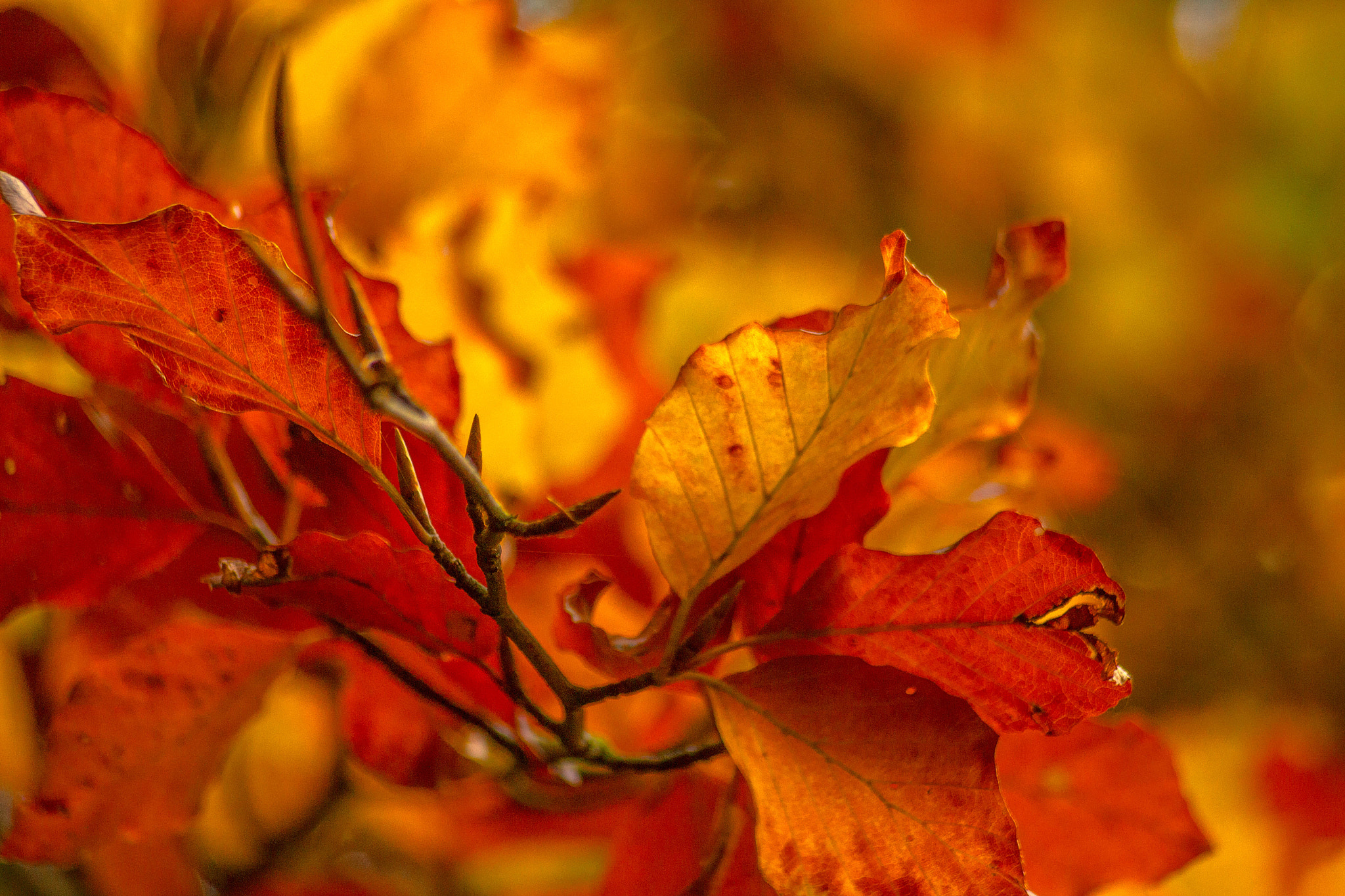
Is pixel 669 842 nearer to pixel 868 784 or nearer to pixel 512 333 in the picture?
pixel 868 784

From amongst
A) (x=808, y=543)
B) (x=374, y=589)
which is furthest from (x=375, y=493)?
(x=808, y=543)

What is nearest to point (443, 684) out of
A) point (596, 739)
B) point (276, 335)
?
point (596, 739)

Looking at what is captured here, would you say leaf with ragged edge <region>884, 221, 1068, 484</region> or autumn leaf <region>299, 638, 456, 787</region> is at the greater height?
leaf with ragged edge <region>884, 221, 1068, 484</region>

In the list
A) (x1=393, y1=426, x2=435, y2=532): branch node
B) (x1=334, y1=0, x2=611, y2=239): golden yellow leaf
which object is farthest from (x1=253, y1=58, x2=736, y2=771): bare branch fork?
(x1=334, y1=0, x2=611, y2=239): golden yellow leaf

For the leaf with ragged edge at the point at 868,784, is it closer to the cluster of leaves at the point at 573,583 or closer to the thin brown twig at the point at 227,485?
the cluster of leaves at the point at 573,583

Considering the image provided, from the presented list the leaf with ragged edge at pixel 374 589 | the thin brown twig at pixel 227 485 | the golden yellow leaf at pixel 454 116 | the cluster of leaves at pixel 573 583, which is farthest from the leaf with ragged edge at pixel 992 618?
the golden yellow leaf at pixel 454 116

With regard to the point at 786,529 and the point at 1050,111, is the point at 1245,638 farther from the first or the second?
the point at 786,529

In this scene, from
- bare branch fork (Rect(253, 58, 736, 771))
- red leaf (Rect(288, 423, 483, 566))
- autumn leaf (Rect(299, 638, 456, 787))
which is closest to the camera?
bare branch fork (Rect(253, 58, 736, 771))

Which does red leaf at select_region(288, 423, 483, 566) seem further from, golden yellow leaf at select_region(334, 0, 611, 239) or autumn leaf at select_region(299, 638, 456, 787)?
golden yellow leaf at select_region(334, 0, 611, 239)
